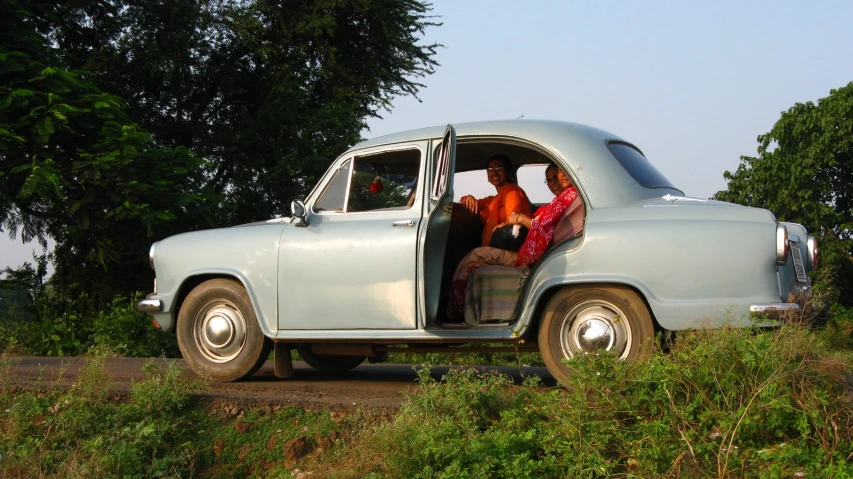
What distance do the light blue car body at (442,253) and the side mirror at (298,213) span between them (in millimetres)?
47

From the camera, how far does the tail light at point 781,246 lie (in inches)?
215

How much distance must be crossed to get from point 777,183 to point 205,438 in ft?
71.5

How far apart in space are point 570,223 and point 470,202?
1.28 m

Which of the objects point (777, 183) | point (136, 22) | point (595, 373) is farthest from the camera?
point (777, 183)

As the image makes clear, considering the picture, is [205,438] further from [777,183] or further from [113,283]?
[777,183]

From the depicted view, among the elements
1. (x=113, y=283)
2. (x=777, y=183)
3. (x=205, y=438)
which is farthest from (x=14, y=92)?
(x=777, y=183)

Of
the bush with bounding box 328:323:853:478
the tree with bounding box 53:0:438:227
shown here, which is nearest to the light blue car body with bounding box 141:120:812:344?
the bush with bounding box 328:323:853:478

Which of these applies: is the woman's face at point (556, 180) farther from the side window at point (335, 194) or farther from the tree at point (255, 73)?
the tree at point (255, 73)

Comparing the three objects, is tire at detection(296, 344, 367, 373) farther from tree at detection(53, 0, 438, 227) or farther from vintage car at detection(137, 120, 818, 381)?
tree at detection(53, 0, 438, 227)

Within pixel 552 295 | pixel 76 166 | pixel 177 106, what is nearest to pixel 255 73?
pixel 177 106

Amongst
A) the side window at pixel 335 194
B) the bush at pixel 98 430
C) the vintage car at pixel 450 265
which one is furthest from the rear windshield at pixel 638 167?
the bush at pixel 98 430

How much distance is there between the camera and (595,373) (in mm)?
5094

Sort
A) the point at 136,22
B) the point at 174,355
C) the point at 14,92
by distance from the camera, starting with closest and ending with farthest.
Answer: the point at 14,92 < the point at 174,355 < the point at 136,22

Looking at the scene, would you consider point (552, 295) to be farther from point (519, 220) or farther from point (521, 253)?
point (519, 220)
